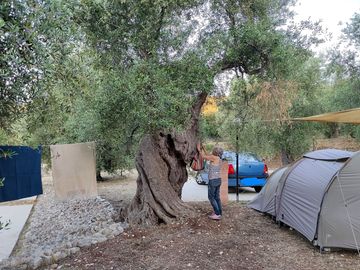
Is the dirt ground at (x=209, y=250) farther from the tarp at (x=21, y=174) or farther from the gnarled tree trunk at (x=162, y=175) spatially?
the tarp at (x=21, y=174)

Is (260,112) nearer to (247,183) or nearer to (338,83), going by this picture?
(247,183)

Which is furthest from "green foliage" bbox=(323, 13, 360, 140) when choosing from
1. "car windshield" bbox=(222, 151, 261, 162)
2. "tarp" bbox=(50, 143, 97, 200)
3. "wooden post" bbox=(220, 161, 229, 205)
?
"tarp" bbox=(50, 143, 97, 200)

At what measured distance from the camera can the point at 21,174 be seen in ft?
26.4

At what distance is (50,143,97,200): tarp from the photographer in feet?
31.4

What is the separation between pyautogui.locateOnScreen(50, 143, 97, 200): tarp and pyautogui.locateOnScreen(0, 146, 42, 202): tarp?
120 centimetres

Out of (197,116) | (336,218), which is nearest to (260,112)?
(197,116)

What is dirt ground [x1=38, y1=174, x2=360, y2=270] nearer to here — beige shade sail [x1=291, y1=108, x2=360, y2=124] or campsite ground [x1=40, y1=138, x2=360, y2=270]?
campsite ground [x1=40, y1=138, x2=360, y2=270]

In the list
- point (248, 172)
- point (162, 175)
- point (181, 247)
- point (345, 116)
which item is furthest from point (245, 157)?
point (181, 247)

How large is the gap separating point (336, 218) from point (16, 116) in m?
4.68

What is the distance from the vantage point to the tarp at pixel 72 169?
9586mm

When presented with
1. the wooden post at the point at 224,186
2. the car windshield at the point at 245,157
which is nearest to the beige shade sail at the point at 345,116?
the wooden post at the point at 224,186

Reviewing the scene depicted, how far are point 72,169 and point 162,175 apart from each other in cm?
345

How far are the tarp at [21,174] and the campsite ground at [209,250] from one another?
293 centimetres

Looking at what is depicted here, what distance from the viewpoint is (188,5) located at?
6.67 m
